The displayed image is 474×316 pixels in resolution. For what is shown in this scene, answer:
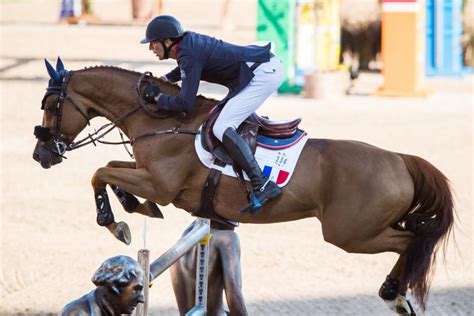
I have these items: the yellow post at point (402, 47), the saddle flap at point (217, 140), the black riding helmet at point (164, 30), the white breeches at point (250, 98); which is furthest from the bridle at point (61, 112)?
the yellow post at point (402, 47)

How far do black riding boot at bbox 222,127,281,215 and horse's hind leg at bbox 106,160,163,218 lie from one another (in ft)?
2.58

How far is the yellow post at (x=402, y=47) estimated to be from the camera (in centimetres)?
1884

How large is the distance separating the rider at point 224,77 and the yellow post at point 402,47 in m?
11.7

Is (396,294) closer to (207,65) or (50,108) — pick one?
(207,65)

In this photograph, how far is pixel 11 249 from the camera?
10305 mm

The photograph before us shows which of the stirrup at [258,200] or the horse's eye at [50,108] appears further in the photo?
the horse's eye at [50,108]

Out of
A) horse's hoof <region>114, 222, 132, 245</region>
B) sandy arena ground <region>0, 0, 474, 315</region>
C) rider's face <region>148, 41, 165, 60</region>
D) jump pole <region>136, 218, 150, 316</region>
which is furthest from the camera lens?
sandy arena ground <region>0, 0, 474, 315</region>

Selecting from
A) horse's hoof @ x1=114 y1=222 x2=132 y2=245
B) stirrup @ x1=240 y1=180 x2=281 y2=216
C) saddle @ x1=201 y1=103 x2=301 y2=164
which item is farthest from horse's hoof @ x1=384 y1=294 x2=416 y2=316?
horse's hoof @ x1=114 y1=222 x2=132 y2=245

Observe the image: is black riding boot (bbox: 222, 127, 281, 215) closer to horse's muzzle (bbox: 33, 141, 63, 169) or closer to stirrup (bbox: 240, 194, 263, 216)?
stirrup (bbox: 240, 194, 263, 216)

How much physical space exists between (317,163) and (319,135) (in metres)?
7.85

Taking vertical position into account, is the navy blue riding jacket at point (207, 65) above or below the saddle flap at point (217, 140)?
above

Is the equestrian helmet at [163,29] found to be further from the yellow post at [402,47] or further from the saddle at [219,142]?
the yellow post at [402,47]

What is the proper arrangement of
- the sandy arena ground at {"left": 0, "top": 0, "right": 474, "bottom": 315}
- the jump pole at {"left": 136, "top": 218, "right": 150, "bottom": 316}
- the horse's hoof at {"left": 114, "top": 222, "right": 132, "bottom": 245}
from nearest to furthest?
1. the jump pole at {"left": 136, "top": 218, "right": 150, "bottom": 316}
2. the horse's hoof at {"left": 114, "top": 222, "right": 132, "bottom": 245}
3. the sandy arena ground at {"left": 0, "top": 0, "right": 474, "bottom": 315}

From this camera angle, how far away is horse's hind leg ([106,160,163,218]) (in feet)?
24.7
